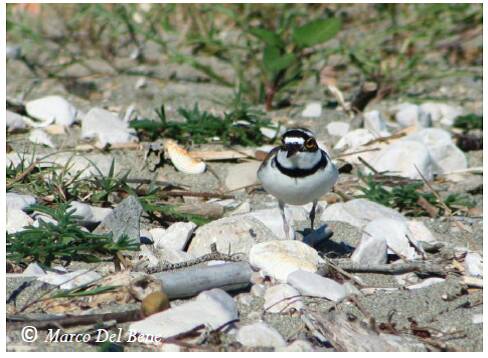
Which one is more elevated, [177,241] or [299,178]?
[299,178]

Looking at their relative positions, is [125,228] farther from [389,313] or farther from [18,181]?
[389,313]

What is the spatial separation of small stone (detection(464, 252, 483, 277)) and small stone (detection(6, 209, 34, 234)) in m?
1.74

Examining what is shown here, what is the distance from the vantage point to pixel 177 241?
385cm

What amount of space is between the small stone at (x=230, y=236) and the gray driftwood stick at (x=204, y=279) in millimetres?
420

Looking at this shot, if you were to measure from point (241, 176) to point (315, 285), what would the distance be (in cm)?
154

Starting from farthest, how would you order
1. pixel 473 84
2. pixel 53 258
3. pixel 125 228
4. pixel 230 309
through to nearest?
1. pixel 473 84
2. pixel 125 228
3. pixel 53 258
4. pixel 230 309

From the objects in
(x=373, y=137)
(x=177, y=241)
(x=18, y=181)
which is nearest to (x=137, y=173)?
(x=18, y=181)

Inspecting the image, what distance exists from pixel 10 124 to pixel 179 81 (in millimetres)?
1570

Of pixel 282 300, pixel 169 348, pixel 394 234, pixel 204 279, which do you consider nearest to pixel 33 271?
pixel 204 279

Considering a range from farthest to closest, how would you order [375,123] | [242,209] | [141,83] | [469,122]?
[141,83] < [469,122] < [375,123] < [242,209]

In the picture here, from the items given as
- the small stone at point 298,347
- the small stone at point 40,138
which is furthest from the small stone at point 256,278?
the small stone at point 40,138

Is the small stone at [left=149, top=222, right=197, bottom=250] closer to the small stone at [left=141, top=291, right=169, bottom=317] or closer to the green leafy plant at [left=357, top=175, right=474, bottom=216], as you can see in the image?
the small stone at [left=141, top=291, right=169, bottom=317]

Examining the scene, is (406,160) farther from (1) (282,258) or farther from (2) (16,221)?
(2) (16,221)

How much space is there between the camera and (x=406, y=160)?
4.99 meters
